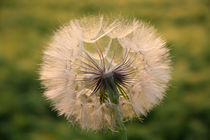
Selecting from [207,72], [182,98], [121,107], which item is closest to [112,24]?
[121,107]

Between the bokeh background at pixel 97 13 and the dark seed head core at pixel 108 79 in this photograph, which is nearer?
the dark seed head core at pixel 108 79

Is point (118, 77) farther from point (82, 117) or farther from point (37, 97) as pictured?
point (37, 97)

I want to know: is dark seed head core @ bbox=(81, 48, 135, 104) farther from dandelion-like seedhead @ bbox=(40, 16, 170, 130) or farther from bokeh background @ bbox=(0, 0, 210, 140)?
bokeh background @ bbox=(0, 0, 210, 140)

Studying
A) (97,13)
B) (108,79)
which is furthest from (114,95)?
(97,13)

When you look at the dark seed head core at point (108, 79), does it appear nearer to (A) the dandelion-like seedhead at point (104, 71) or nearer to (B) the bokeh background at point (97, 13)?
(A) the dandelion-like seedhead at point (104, 71)

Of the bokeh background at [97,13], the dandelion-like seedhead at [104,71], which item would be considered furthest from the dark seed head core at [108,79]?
the bokeh background at [97,13]

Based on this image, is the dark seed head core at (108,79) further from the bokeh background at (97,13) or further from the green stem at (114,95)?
the bokeh background at (97,13)
